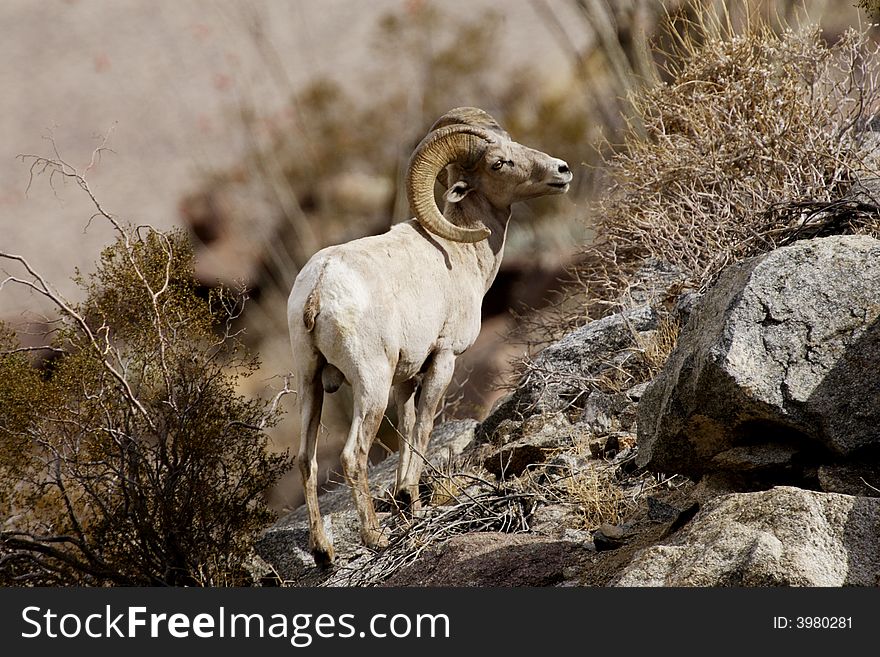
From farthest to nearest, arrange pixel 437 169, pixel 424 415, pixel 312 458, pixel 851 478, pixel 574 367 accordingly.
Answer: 1. pixel 574 367
2. pixel 437 169
3. pixel 424 415
4. pixel 312 458
5. pixel 851 478

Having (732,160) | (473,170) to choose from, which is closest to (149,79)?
(732,160)

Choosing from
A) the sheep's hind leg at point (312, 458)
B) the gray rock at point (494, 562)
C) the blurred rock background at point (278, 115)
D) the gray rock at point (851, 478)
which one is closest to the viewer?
the gray rock at point (851, 478)

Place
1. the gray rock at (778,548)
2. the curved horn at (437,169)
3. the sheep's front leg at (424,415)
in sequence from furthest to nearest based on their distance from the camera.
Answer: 1. the curved horn at (437,169)
2. the sheep's front leg at (424,415)
3. the gray rock at (778,548)

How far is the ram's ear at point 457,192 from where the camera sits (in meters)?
8.67

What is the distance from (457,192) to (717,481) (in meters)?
3.14

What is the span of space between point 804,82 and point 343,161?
12.0 meters

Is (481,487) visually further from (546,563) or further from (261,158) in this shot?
(261,158)

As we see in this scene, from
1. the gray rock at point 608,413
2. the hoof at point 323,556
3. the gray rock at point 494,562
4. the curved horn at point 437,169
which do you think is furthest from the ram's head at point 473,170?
the gray rock at point 494,562

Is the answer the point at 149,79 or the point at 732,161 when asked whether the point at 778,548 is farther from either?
the point at 149,79

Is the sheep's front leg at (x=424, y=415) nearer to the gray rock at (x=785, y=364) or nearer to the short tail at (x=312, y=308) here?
the short tail at (x=312, y=308)

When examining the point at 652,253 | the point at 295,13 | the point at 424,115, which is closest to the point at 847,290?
the point at 652,253

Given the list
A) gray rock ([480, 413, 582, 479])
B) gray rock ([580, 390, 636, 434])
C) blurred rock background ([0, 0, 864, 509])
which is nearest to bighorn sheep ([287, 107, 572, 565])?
gray rock ([480, 413, 582, 479])

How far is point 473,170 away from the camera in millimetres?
8727

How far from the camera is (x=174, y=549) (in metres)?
7.88
